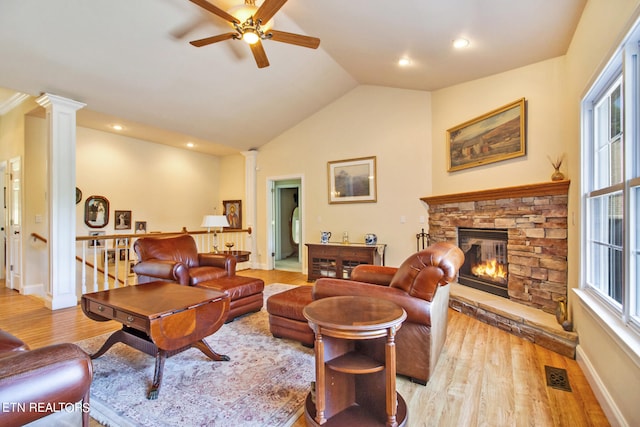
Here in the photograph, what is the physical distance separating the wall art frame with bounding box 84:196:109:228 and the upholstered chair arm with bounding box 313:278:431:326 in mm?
5166

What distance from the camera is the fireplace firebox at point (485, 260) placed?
138 inches

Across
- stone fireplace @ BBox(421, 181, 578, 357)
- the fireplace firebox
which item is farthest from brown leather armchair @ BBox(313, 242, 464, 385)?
the fireplace firebox

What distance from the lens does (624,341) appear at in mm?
1463

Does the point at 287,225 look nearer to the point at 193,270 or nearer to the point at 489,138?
the point at 193,270

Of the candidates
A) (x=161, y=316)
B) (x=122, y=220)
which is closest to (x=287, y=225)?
(x=122, y=220)

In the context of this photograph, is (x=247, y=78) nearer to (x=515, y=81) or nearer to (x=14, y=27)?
(x=14, y=27)

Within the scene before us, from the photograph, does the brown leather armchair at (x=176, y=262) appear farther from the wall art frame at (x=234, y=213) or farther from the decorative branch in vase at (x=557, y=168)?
the decorative branch in vase at (x=557, y=168)

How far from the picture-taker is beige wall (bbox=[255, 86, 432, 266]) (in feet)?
15.6

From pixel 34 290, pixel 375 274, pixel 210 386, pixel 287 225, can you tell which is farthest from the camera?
pixel 287 225

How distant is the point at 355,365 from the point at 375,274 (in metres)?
1.20

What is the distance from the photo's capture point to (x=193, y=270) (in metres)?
3.62

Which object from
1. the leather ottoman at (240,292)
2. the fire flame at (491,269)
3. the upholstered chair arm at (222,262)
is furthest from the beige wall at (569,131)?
the upholstered chair arm at (222,262)

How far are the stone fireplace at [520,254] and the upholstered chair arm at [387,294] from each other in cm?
147

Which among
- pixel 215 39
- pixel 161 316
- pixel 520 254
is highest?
pixel 215 39
